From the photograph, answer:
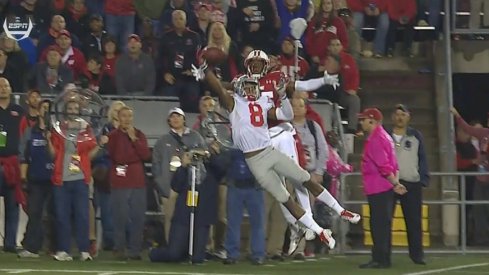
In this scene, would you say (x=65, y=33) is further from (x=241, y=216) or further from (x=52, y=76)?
(x=241, y=216)

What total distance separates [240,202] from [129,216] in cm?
139

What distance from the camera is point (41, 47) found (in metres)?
23.2

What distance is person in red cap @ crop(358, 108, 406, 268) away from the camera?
59.7 feet

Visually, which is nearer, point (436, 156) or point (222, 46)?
point (222, 46)

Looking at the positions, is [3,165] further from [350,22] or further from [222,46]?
[350,22]

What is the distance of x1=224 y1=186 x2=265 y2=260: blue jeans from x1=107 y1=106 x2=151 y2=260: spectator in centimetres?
110

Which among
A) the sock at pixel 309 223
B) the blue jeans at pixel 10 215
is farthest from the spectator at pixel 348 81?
the sock at pixel 309 223

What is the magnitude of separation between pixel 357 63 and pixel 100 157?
5.72m

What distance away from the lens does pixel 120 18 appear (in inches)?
938

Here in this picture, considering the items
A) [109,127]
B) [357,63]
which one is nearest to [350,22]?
[357,63]

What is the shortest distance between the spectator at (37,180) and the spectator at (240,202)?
2.28 m

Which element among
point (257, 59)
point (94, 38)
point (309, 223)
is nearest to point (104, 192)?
point (94, 38)

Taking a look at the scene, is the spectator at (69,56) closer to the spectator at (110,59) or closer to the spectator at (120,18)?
the spectator at (110,59)

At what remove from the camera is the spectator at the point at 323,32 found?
23.5m
